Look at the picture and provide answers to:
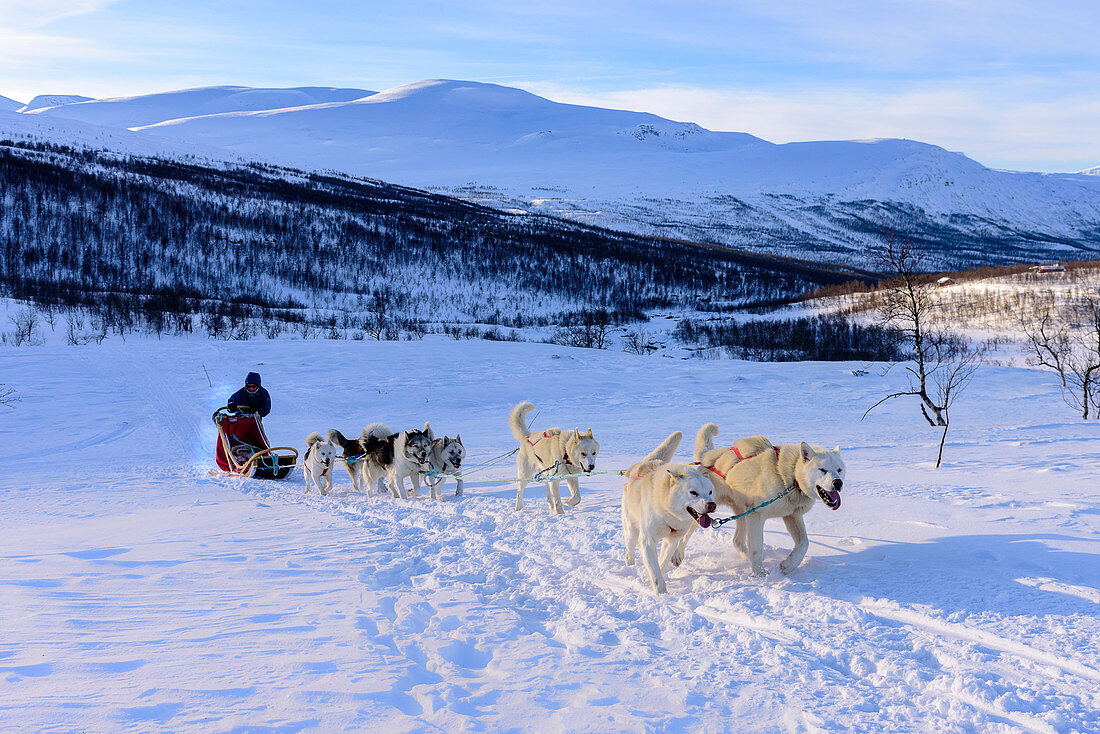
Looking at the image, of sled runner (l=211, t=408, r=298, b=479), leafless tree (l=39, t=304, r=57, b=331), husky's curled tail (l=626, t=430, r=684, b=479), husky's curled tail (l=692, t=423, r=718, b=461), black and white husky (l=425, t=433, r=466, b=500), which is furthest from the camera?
leafless tree (l=39, t=304, r=57, b=331)

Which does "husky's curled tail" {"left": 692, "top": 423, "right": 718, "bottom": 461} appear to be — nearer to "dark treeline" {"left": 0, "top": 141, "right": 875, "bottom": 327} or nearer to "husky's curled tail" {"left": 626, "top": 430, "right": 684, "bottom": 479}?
"husky's curled tail" {"left": 626, "top": 430, "right": 684, "bottom": 479}

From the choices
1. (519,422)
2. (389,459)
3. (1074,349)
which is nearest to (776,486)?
(519,422)

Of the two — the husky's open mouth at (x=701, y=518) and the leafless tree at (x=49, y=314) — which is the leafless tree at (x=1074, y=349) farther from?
the leafless tree at (x=49, y=314)

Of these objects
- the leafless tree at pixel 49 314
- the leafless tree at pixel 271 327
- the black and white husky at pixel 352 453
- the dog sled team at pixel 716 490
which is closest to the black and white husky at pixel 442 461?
the black and white husky at pixel 352 453

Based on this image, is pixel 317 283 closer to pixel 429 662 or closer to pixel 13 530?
pixel 13 530

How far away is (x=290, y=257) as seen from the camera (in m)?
45.3

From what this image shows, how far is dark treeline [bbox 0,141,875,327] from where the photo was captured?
3853cm

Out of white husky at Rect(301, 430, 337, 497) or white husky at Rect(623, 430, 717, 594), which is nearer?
white husky at Rect(623, 430, 717, 594)

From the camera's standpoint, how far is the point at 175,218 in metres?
47.2

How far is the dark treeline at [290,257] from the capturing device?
38531mm

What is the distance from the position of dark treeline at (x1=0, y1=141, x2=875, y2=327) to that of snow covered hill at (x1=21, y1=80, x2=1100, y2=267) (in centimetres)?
3223

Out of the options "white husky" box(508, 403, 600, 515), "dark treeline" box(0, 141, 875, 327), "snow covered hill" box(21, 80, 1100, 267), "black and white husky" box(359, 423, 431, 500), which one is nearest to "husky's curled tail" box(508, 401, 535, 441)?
"white husky" box(508, 403, 600, 515)

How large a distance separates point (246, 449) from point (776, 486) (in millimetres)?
7460

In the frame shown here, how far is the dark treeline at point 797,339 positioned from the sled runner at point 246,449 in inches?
754
